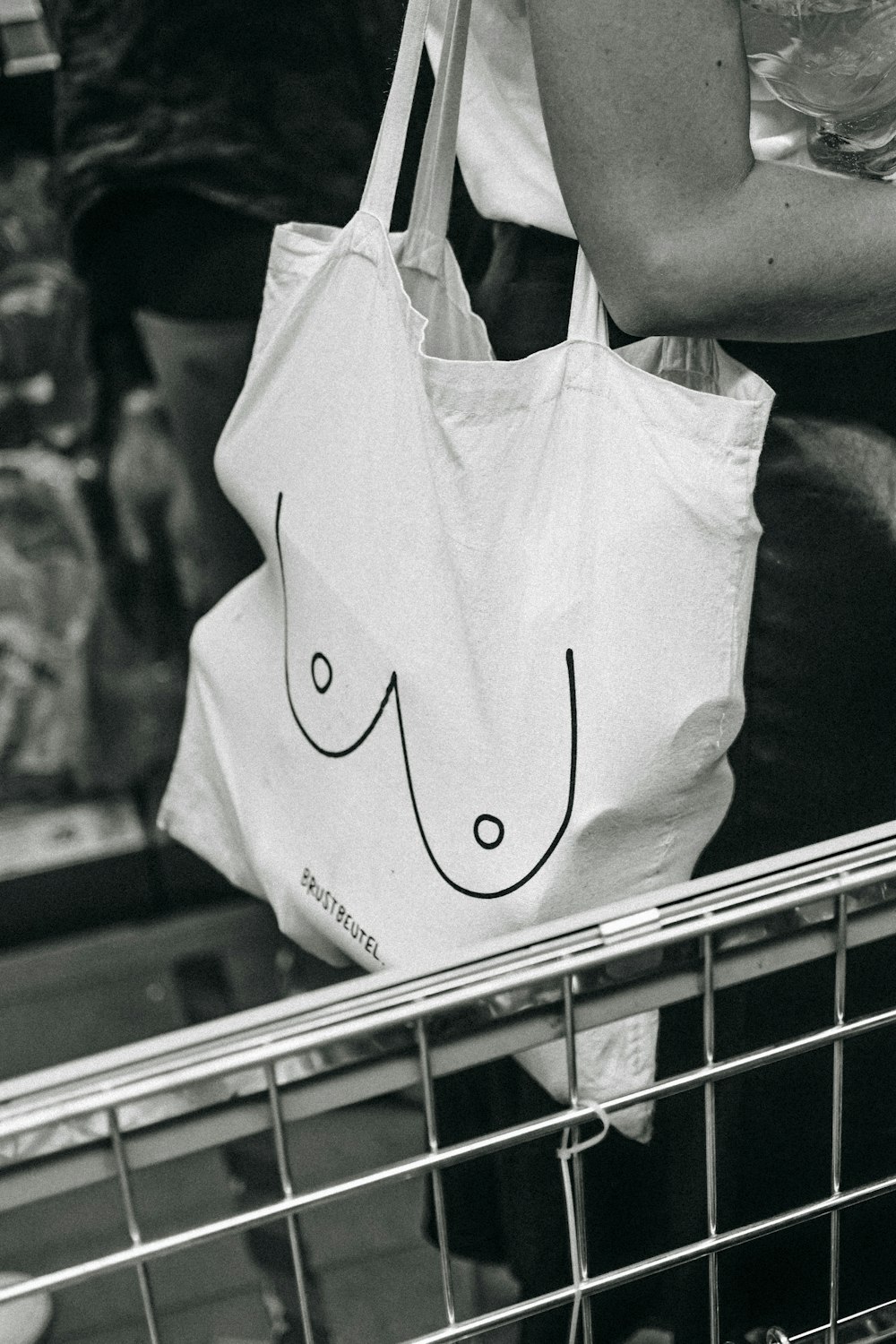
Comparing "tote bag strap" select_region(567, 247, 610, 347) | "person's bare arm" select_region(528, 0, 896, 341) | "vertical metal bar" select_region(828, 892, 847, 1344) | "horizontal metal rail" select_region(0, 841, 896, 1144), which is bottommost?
"vertical metal bar" select_region(828, 892, 847, 1344)

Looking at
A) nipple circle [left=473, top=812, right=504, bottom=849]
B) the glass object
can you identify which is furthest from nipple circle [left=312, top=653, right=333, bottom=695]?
the glass object

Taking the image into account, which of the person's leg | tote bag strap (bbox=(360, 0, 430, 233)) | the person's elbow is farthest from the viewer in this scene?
the person's leg

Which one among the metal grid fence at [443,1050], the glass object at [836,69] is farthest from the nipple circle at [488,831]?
the glass object at [836,69]

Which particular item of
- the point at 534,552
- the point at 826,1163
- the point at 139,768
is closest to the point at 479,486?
the point at 534,552

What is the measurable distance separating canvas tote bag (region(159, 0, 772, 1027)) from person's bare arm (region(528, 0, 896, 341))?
0.04m

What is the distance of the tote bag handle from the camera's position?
74cm

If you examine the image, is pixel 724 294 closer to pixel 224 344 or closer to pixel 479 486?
pixel 479 486

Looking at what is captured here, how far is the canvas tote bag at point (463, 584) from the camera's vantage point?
66 centimetres

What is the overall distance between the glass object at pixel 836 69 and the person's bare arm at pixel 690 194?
8 centimetres

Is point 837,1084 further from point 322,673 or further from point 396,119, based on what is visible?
point 396,119

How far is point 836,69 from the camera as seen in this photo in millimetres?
723

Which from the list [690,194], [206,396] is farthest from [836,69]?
[206,396]

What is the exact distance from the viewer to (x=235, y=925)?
6.08 ft

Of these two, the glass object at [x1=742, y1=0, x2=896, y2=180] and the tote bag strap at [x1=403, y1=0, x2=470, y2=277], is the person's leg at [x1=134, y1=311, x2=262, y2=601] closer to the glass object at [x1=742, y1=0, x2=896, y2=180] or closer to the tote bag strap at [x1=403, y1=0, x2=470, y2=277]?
the tote bag strap at [x1=403, y1=0, x2=470, y2=277]
